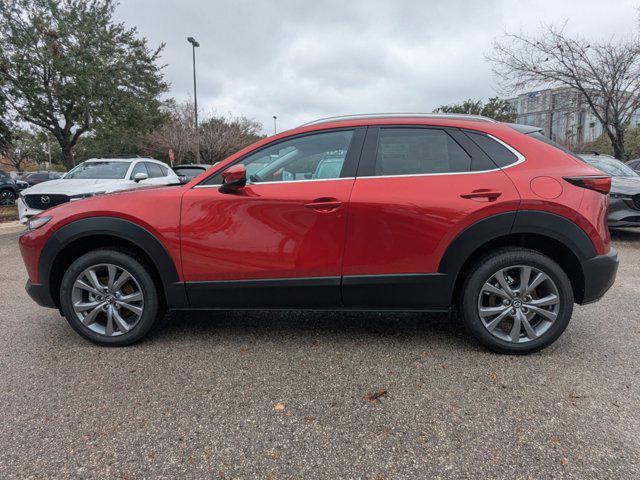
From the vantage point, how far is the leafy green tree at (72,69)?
14.4 m

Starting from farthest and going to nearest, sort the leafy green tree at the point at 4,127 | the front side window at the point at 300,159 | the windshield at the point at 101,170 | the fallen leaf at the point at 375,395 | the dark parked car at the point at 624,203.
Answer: the leafy green tree at the point at 4,127
the windshield at the point at 101,170
the dark parked car at the point at 624,203
the front side window at the point at 300,159
the fallen leaf at the point at 375,395

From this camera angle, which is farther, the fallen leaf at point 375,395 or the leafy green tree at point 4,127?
the leafy green tree at point 4,127

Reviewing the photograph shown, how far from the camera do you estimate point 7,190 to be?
15734mm

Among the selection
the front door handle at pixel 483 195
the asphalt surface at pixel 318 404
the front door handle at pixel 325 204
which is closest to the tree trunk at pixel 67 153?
the asphalt surface at pixel 318 404

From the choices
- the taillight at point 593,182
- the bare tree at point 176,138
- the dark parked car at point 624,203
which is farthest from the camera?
the bare tree at point 176,138

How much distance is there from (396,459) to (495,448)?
1.69ft

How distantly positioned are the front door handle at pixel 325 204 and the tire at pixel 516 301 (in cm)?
109

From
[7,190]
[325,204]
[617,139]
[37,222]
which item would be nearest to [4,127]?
[7,190]

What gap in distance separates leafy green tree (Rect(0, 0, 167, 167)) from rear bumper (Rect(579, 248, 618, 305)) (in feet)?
55.9

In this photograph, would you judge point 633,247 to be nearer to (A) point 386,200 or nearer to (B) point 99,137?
(A) point 386,200

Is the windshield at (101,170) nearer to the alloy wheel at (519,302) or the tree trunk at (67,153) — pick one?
the alloy wheel at (519,302)

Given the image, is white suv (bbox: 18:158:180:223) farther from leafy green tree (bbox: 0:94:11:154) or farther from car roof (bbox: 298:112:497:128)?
leafy green tree (bbox: 0:94:11:154)

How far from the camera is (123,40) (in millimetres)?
17109

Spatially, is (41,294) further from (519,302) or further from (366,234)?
(519,302)
